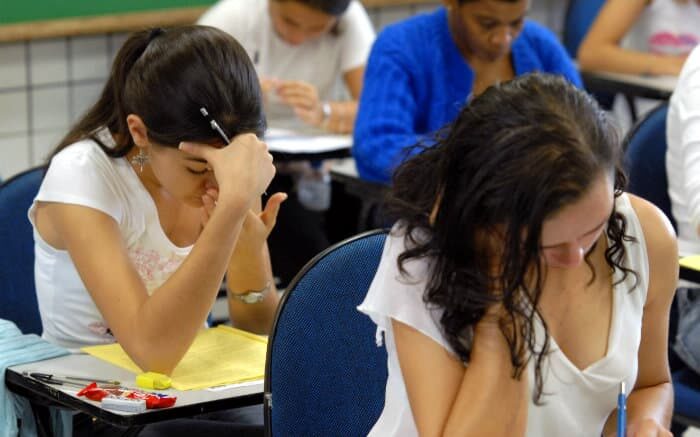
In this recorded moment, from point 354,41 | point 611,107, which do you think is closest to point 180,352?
point 354,41

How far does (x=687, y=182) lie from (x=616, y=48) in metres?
1.97

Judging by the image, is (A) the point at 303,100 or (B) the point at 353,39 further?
(B) the point at 353,39

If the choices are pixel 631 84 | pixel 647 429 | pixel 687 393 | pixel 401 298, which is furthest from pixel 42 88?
pixel 647 429

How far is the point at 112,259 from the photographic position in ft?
6.66

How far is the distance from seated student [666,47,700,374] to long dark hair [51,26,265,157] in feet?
2.76

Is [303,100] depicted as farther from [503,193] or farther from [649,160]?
[503,193]

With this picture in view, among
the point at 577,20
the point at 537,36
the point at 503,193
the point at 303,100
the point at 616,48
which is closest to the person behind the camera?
the point at 503,193

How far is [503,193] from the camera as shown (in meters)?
1.44

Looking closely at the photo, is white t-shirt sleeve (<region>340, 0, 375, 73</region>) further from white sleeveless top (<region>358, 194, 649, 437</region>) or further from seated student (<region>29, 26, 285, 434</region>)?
white sleeveless top (<region>358, 194, 649, 437</region>)

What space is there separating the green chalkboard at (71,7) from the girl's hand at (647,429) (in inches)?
112

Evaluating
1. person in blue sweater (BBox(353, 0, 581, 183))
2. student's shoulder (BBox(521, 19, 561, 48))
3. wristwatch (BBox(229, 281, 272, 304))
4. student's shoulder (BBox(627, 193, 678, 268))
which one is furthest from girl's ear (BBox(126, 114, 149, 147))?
student's shoulder (BBox(521, 19, 561, 48))

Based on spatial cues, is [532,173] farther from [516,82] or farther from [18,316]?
[18,316]

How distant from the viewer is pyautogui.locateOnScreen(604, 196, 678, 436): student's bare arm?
1702 millimetres

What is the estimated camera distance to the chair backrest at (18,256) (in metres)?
2.32
